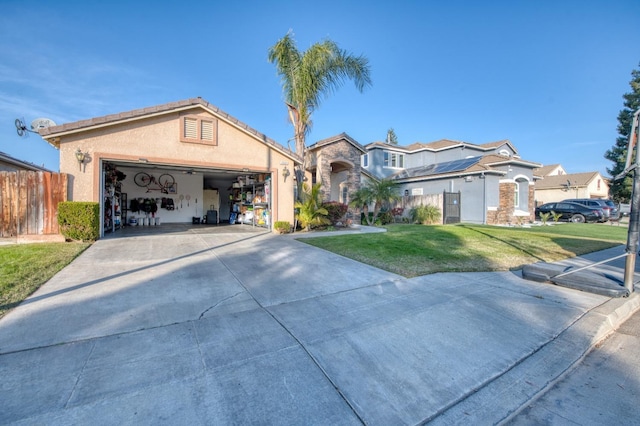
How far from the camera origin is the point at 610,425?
6.93ft

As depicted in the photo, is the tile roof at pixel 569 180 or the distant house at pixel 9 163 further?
the tile roof at pixel 569 180

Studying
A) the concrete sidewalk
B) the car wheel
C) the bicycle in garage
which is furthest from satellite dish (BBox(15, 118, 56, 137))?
the car wheel

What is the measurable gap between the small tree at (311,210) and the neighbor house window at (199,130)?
436 cm

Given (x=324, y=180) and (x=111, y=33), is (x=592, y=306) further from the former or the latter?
(x=111, y=33)

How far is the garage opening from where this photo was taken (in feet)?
47.3

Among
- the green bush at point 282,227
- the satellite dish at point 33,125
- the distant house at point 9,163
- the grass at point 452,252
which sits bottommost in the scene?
the grass at point 452,252

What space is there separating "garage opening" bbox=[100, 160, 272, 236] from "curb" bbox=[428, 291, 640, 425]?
11.1 meters

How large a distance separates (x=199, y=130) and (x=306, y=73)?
17.5ft

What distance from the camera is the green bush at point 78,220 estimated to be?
27.9 ft

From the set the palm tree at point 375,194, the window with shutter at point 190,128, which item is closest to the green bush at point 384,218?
the palm tree at point 375,194

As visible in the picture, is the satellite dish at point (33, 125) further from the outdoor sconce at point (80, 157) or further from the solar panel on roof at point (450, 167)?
the solar panel on roof at point (450, 167)

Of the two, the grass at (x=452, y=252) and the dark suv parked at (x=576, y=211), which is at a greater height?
the dark suv parked at (x=576, y=211)

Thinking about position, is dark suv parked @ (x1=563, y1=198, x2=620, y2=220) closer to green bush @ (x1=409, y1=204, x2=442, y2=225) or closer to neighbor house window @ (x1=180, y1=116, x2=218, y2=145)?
A: green bush @ (x1=409, y1=204, x2=442, y2=225)

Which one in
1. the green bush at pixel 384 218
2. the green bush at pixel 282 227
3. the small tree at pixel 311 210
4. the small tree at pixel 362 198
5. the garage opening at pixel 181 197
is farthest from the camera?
the green bush at pixel 384 218
